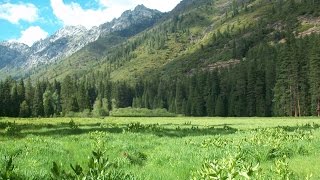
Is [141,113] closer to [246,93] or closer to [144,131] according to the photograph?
[246,93]

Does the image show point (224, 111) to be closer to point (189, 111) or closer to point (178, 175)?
point (189, 111)

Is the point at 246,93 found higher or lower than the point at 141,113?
higher

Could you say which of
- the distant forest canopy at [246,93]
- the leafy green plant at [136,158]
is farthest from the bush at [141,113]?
the leafy green plant at [136,158]

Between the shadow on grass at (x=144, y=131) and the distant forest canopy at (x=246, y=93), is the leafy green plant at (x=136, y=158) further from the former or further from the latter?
the distant forest canopy at (x=246, y=93)

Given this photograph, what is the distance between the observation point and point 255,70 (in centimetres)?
13688

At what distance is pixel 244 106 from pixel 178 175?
12378 cm

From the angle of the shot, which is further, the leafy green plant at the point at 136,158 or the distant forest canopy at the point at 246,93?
the distant forest canopy at the point at 246,93

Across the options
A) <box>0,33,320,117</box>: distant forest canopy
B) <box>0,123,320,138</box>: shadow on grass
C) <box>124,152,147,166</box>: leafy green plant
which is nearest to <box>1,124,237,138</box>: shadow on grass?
<box>0,123,320,138</box>: shadow on grass

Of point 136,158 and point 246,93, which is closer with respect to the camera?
point 136,158

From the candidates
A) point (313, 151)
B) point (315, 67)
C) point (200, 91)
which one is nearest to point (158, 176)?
point (313, 151)

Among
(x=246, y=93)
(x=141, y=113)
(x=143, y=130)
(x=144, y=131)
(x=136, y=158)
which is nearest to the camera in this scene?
(x=136, y=158)

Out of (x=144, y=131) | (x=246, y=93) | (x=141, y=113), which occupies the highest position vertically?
(x=246, y=93)

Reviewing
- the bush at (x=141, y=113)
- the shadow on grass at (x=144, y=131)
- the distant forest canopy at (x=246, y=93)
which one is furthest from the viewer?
the bush at (x=141, y=113)

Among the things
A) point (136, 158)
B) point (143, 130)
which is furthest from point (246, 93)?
point (136, 158)
